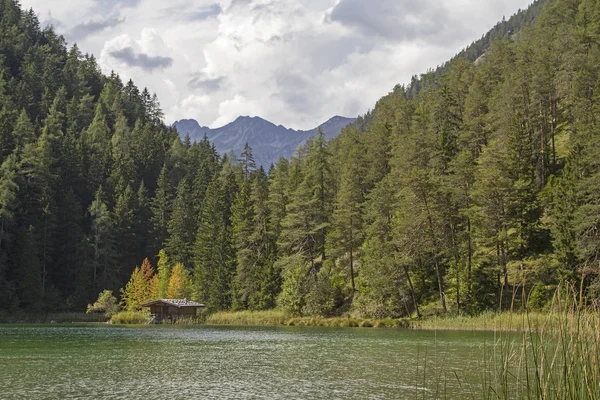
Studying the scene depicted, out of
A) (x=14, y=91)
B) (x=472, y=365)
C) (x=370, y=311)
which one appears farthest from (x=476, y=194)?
(x=14, y=91)

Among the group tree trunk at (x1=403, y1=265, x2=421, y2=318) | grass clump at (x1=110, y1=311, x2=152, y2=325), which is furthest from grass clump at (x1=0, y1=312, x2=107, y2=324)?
tree trunk at (x1=403, y1=265, x2=421, y2=318)

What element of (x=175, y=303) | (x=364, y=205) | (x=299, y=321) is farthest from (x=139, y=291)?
(x=364, y=205)

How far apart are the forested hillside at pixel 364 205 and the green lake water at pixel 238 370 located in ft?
30.7

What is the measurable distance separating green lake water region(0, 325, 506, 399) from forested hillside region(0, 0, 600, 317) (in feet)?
30.7

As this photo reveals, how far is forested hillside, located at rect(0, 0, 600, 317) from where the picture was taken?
55688 millimetres

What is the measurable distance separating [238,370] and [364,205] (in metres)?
48.9

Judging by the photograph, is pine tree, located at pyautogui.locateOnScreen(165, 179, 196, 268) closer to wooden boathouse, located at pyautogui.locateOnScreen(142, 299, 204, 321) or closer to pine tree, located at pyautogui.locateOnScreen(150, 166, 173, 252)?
pine tree, located at pyautogui.locateOnScreen(150, 166, 173, 252)

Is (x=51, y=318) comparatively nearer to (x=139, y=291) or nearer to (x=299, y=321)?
(x=139, y=291)

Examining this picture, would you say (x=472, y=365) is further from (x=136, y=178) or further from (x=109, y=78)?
(x=109, y=78)

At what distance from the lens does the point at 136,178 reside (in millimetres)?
129250

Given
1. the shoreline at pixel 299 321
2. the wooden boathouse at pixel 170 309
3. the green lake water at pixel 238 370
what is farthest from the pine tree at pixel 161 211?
the green lake water at pixel 238 370

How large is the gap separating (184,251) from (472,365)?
85.5 meters

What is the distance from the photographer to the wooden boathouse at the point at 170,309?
7806 cm

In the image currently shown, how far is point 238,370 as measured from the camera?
83.3ft
